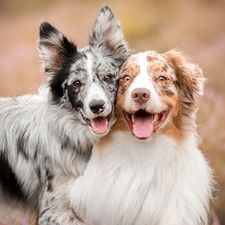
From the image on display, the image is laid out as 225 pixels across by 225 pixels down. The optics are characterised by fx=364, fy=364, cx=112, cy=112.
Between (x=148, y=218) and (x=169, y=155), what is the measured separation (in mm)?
710

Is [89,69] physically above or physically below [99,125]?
above

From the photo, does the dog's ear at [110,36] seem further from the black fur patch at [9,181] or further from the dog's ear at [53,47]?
the black fur patch at [9,181]

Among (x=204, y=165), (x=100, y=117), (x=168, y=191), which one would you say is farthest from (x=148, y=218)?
(x=100, y=117)

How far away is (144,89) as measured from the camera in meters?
3.48

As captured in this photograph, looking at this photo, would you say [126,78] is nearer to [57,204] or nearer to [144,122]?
[144,122]

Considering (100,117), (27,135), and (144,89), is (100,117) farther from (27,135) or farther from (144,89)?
(27,135)

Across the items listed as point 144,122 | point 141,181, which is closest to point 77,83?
point 144,122

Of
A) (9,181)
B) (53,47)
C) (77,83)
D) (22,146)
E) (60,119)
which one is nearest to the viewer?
(77,83)

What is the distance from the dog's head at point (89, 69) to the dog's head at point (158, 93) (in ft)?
0.63

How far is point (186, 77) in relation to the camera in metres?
4.04

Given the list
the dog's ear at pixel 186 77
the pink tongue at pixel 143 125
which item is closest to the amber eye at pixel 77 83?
the pink tongue at pixel 143 125

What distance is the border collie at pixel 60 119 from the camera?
3904 millimetres

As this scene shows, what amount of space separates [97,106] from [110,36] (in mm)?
1114

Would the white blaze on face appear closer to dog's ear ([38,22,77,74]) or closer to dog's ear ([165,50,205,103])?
dog's ear ([165,50,205,103])
